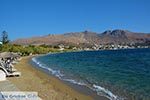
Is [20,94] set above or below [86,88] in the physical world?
above

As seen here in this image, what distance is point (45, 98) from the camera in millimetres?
14148

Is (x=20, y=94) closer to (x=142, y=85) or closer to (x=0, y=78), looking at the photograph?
(x=0, y=78)

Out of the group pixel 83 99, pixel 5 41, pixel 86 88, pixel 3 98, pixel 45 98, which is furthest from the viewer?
pixel 5 41

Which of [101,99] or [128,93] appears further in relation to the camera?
[128,93]

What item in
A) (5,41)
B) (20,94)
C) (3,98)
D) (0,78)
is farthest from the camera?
(5,41)

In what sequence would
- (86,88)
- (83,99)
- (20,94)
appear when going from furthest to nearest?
(86,88) → (83,99) → (20,94)

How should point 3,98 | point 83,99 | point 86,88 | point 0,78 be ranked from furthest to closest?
point 86,88 < point 0,78 < point 83,99 < point 3,98

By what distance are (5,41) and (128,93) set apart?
317ft

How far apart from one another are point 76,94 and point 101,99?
201 cm

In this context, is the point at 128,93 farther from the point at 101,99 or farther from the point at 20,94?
the point at 20,94

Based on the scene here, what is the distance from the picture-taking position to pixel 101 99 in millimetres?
15352

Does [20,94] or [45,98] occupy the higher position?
[20,94]

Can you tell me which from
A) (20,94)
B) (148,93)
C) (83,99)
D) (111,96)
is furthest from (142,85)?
(20,94)

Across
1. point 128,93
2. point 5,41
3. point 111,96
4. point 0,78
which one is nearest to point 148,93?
point 128,93
